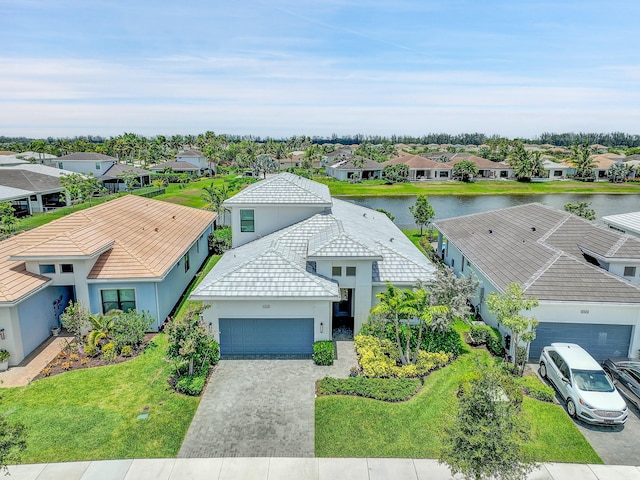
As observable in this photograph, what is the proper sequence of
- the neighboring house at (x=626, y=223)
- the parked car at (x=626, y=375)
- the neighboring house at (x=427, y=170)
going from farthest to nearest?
the neighboring house at (x=427, y=170) → the neighboring house at (x=626, y=223) → the parked car at (x=626, y=375)

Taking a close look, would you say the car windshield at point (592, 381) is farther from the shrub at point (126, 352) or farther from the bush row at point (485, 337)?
the shrub at point (126, 352)

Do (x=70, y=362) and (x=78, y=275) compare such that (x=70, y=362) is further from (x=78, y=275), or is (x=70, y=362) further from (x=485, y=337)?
(x=485, y=337)

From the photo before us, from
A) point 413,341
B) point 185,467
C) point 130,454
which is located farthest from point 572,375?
point 130,454

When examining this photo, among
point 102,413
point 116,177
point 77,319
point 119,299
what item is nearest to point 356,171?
point 116,177

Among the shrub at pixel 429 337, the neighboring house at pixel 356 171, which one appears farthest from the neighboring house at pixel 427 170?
the shrub at pixel 429 337

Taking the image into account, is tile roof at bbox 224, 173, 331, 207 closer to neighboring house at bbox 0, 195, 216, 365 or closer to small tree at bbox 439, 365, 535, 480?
neighboring house at bbox 0, 195, 216, 365

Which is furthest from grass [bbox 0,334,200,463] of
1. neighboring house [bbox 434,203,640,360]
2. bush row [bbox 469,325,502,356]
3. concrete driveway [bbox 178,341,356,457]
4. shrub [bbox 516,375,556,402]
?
neighboring house [bbox 434,203,640,360]
